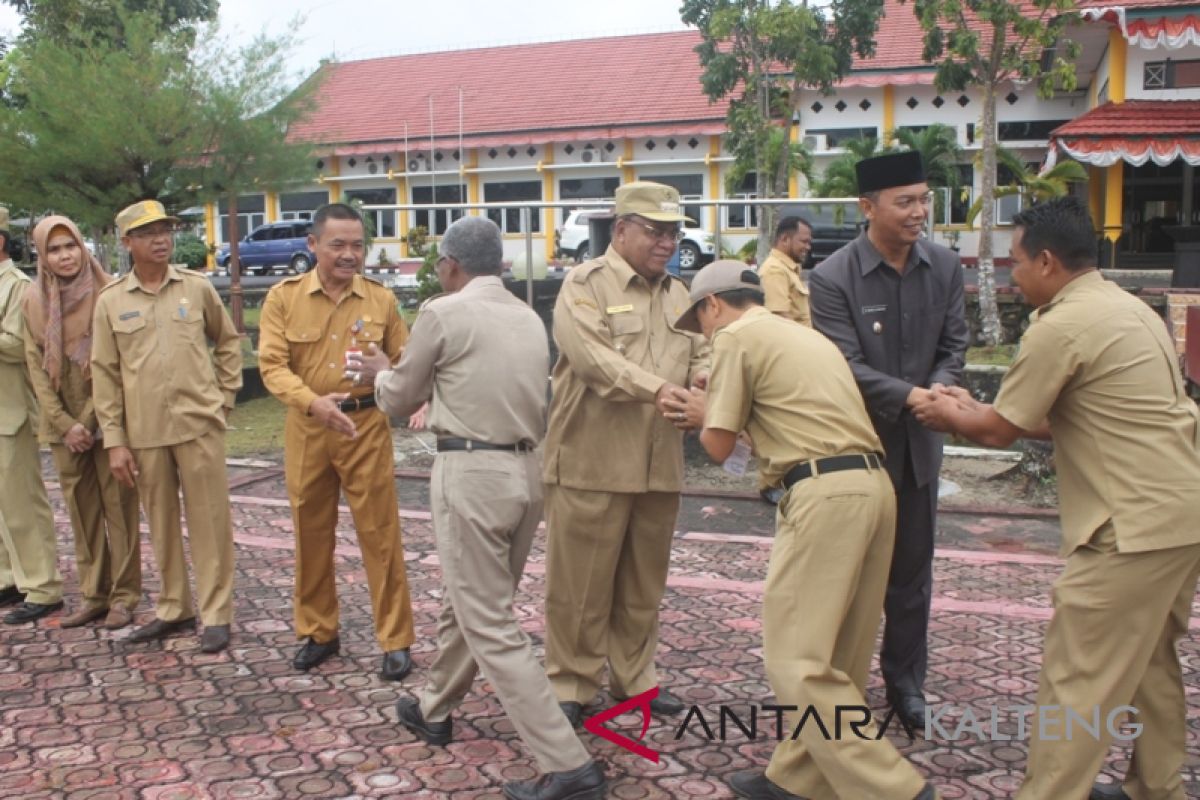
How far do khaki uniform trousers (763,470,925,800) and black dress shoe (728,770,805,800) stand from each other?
0.62 feet

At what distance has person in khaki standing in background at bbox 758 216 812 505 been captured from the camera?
25.0 ft

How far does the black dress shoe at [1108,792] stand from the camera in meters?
3.73

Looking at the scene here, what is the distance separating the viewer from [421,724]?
4227mm

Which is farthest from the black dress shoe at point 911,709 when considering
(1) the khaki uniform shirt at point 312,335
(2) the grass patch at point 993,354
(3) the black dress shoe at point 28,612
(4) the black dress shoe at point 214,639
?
(2) the grass patch at point 993,354

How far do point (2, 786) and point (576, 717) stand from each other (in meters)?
1.88

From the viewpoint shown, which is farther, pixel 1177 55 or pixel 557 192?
pixel 557 192

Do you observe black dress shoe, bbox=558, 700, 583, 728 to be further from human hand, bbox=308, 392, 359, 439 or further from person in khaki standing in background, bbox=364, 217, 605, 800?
human hand, bbox=308, 392, 359, 439

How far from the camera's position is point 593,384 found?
13.9 ft

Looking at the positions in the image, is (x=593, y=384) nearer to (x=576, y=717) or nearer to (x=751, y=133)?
(x=576, y=717)

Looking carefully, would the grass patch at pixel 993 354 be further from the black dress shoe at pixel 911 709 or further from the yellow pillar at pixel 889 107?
the yellow pillar at pixel 889 107

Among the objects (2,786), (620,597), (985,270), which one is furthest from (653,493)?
(985,270)

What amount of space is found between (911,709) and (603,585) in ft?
3.84

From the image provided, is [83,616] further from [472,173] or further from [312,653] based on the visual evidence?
[472,173]

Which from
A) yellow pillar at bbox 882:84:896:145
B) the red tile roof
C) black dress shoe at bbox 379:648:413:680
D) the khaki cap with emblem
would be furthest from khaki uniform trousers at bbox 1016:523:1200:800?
yellow pillar at bbox 882:84:896:145
